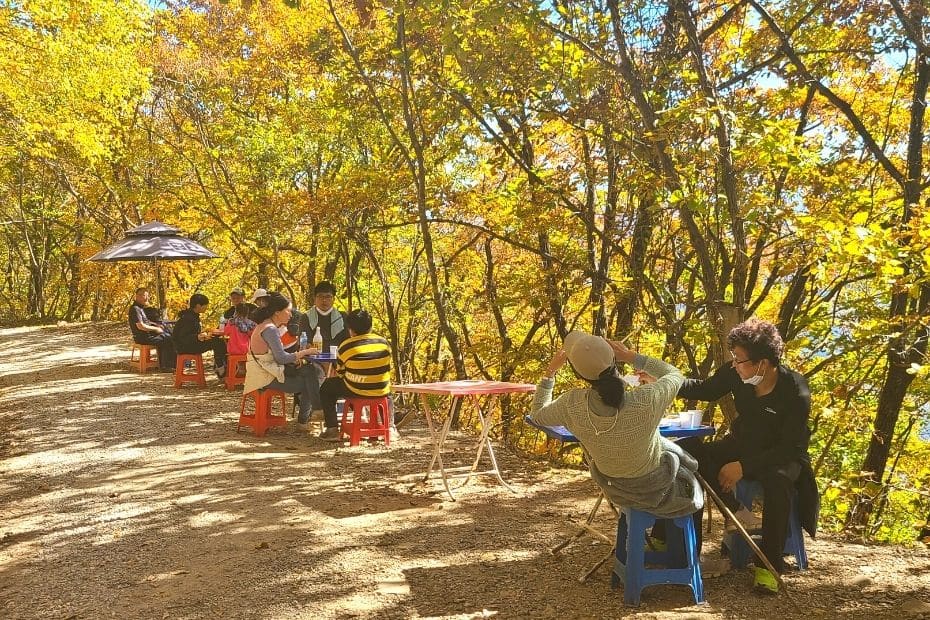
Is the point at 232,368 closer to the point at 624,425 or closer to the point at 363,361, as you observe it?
the point at 363,361

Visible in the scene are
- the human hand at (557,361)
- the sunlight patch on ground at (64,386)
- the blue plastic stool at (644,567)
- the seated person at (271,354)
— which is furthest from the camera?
the sunlight patch on ground at (64,386)

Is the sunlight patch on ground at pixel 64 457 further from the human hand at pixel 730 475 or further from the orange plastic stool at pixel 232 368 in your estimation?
the human hand at pixel 730 475

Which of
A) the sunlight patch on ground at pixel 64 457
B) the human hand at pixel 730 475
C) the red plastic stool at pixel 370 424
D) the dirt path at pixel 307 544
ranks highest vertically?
the human hand at pixel 730 475

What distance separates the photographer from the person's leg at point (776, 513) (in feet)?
12.9

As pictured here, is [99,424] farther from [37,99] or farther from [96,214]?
[96,214]

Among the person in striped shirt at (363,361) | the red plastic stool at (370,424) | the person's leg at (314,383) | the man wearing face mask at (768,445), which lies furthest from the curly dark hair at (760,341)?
the person's leg at (314,383)

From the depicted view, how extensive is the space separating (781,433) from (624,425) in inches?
35.2

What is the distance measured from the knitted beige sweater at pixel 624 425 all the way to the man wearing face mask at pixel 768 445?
46cm

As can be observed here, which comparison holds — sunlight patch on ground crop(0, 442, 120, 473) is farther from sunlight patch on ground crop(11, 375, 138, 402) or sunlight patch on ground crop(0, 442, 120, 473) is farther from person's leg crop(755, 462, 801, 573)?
person's leg crop(755, 462, 801, 573)

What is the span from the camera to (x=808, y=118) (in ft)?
31.7

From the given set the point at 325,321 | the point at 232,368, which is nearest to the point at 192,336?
the point at 232,368

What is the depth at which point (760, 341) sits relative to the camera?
396cm

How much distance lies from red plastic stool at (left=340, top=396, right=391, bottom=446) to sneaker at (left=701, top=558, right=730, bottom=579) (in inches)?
→ 145

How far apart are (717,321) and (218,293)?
19.7 meters
